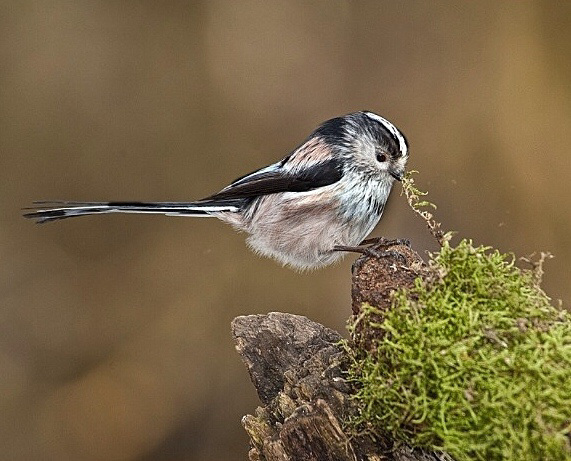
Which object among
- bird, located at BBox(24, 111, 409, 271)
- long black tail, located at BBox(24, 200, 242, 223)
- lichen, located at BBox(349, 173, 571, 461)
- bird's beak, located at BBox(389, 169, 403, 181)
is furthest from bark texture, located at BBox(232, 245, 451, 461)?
long black tail, located at BBox(24, 200, 242, 223)

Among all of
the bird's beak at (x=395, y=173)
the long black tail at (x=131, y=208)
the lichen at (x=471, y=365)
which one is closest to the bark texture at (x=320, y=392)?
the lichen at (x=471, y=365)

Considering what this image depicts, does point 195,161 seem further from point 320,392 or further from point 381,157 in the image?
point 320,392

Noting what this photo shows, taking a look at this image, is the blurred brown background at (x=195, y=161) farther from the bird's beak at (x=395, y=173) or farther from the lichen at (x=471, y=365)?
the lichen at (x=471, y=365)

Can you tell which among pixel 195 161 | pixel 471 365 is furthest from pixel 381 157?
pixel 195 161

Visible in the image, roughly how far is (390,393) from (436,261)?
378 mm

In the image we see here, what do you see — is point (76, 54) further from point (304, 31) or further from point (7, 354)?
point (7, 354)

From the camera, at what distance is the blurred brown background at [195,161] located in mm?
5430

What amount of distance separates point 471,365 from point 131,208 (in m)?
1.89

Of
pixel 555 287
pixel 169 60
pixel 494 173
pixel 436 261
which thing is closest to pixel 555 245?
pixel 555 287

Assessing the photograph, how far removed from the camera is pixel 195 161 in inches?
225

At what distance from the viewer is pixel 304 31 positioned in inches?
229

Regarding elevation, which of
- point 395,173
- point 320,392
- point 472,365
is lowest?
point 320,392

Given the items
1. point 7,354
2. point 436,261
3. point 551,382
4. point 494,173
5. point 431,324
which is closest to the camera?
point 551,382

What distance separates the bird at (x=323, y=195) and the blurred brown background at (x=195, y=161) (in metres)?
2.17
